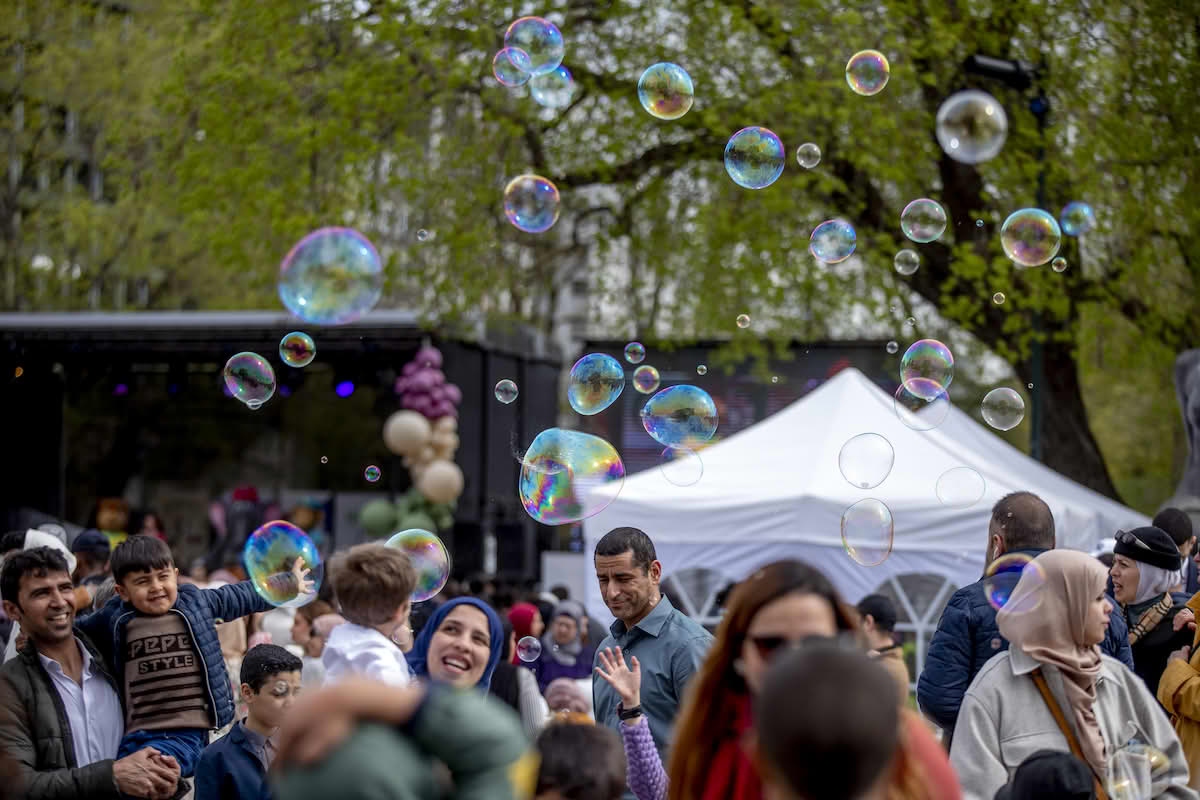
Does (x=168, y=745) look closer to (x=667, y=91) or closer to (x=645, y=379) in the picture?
(x=645, y=379)

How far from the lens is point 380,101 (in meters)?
14.6

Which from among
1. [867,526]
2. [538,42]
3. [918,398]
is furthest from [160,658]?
[538,42]

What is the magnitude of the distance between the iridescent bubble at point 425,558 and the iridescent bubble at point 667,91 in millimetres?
4586

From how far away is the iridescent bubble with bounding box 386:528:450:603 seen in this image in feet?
17.6

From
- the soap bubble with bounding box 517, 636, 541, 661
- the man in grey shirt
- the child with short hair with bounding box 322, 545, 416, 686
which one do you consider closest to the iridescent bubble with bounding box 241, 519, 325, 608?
the soap bubble with bounding box 517, 636, 541, 661

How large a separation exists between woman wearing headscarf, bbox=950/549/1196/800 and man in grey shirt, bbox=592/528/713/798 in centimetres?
100

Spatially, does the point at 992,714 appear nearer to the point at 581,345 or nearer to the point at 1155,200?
the point at 1155,200

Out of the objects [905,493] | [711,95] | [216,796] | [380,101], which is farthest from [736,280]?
[216,796]

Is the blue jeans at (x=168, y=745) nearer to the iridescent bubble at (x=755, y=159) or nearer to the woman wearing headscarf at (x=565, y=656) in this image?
the woman wearing headscarf at (x=565, y=656)

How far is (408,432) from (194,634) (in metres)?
12.6

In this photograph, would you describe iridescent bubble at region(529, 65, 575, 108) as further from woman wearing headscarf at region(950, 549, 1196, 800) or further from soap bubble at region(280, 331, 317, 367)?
woman wearing headscarf at region(950, 549, 1196, 800)

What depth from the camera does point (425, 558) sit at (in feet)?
17.9

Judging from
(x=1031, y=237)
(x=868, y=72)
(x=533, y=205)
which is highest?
(x=868, y=72)

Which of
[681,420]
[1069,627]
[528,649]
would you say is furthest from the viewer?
[681,420]
